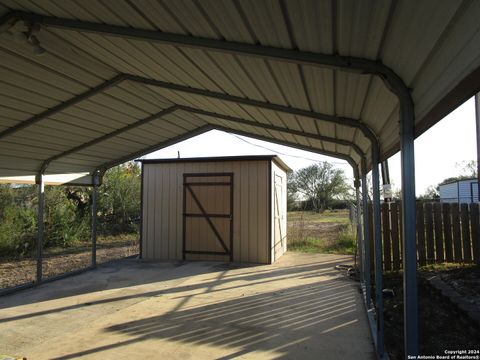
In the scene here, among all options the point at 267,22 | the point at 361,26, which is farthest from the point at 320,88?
the point at 361,26

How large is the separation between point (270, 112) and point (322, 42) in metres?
2.61

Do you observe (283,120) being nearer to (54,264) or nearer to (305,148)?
(305,148)

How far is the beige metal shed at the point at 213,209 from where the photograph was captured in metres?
8.97

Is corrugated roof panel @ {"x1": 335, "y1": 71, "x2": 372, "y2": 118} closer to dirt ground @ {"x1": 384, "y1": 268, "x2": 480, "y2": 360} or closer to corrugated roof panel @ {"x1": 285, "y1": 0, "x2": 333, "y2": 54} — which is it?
corrugated roof panel @ {"x1": 285, "y1": 0, "x2": 333, "y2": 54}

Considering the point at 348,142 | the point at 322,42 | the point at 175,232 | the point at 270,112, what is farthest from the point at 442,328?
the point at 175,232

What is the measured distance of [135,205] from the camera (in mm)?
15508

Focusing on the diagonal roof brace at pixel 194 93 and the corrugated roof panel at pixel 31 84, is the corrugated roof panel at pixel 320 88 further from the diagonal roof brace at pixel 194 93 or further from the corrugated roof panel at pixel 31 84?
the corrugated roof panel at pixel 31 84

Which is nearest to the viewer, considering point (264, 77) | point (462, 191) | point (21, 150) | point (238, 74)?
point (264, 77)

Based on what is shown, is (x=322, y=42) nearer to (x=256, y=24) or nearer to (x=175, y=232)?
(x=256, y=24)

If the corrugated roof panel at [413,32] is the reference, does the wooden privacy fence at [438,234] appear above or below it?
below

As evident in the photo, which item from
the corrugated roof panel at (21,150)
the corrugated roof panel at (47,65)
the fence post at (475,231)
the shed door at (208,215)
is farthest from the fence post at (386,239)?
the corrugated roof panel at (21,150)

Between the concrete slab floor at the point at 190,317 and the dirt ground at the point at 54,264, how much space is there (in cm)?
104

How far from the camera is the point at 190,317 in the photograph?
193 inches

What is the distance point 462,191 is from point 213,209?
19197mm
